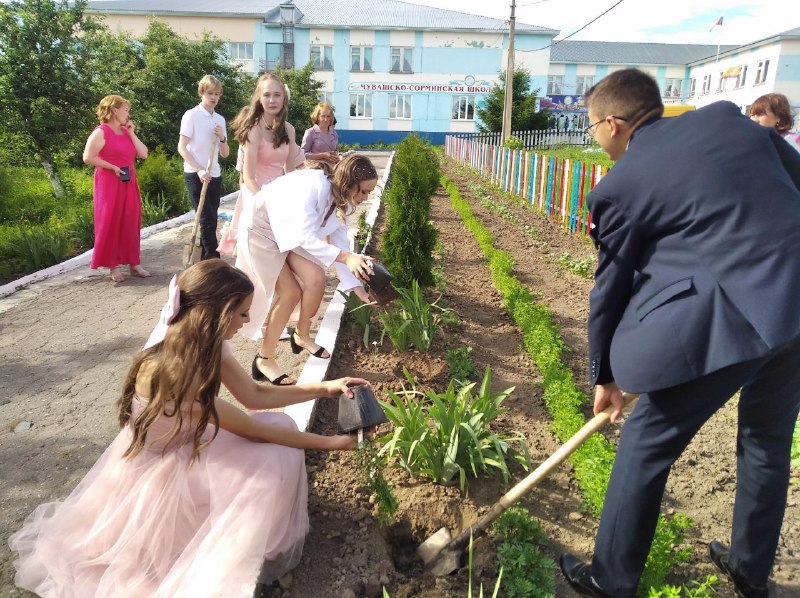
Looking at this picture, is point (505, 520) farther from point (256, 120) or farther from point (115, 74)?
point (115, 74)

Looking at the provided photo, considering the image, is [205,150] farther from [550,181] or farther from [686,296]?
[550,181]

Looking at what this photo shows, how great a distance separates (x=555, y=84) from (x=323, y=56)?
22.2 m

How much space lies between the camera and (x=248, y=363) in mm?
4207

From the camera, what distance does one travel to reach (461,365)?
3.86 m

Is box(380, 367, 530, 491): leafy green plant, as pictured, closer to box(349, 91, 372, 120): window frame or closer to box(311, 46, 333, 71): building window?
box(349, 91, 372, 120): window frame

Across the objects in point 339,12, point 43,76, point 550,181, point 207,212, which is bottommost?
point 207,212

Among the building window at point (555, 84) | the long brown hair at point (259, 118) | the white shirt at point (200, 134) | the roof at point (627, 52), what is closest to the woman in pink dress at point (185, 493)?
the long brown hair at point (259, 118)

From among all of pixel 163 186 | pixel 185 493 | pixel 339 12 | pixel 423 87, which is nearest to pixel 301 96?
pixel 423 87

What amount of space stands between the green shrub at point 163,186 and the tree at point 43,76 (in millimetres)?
1257

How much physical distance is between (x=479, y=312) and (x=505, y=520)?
2934 mm

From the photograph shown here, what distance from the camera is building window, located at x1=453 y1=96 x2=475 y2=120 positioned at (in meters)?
38.5

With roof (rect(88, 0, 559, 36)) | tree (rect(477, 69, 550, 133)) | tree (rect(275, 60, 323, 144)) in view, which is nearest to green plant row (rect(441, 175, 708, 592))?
tree (rect(275, 60, 323, 144))

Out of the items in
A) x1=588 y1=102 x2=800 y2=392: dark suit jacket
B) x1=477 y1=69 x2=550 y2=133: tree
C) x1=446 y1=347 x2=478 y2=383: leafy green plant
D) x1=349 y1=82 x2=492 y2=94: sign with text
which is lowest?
x1=446 y1=347 x2=478 y2=383: leafy green plant

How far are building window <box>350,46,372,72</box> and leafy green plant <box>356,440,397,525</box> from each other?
39.1m
